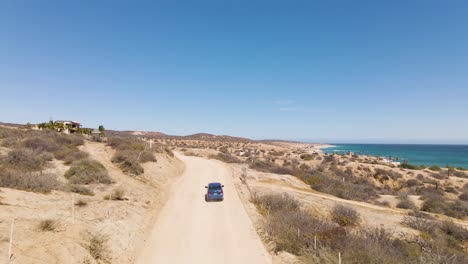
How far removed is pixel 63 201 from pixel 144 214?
14.9 feet

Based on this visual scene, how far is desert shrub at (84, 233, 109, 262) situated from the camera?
9805 millimetres

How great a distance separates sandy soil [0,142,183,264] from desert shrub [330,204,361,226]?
1297cm

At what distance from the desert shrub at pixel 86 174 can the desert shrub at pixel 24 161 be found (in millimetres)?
2445

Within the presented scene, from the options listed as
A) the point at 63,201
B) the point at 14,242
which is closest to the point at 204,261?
the point at 14,242

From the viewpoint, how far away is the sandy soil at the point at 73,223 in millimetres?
8863

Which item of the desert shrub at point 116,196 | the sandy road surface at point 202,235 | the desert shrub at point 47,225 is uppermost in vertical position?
the desert shrub at point 47,225

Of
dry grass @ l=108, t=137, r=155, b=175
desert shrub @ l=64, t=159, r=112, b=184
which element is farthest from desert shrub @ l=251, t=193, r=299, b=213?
dry grass @ l=108, t=137, r=155, b=175

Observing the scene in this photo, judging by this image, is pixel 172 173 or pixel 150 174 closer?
pixel 150 174

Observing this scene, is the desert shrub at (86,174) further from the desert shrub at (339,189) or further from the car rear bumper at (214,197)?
the desert shrub at (339,189)

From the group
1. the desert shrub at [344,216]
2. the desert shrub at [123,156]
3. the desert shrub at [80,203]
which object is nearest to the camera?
the desert shrub at [80,203]

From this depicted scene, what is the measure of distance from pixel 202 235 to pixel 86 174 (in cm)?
1340

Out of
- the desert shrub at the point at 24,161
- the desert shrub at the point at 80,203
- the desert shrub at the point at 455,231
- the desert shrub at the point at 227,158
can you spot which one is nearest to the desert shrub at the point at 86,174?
the desert shrub at the point at 24,161

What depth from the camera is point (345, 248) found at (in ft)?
34.4

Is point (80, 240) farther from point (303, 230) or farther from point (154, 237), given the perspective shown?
point (303, 230)
